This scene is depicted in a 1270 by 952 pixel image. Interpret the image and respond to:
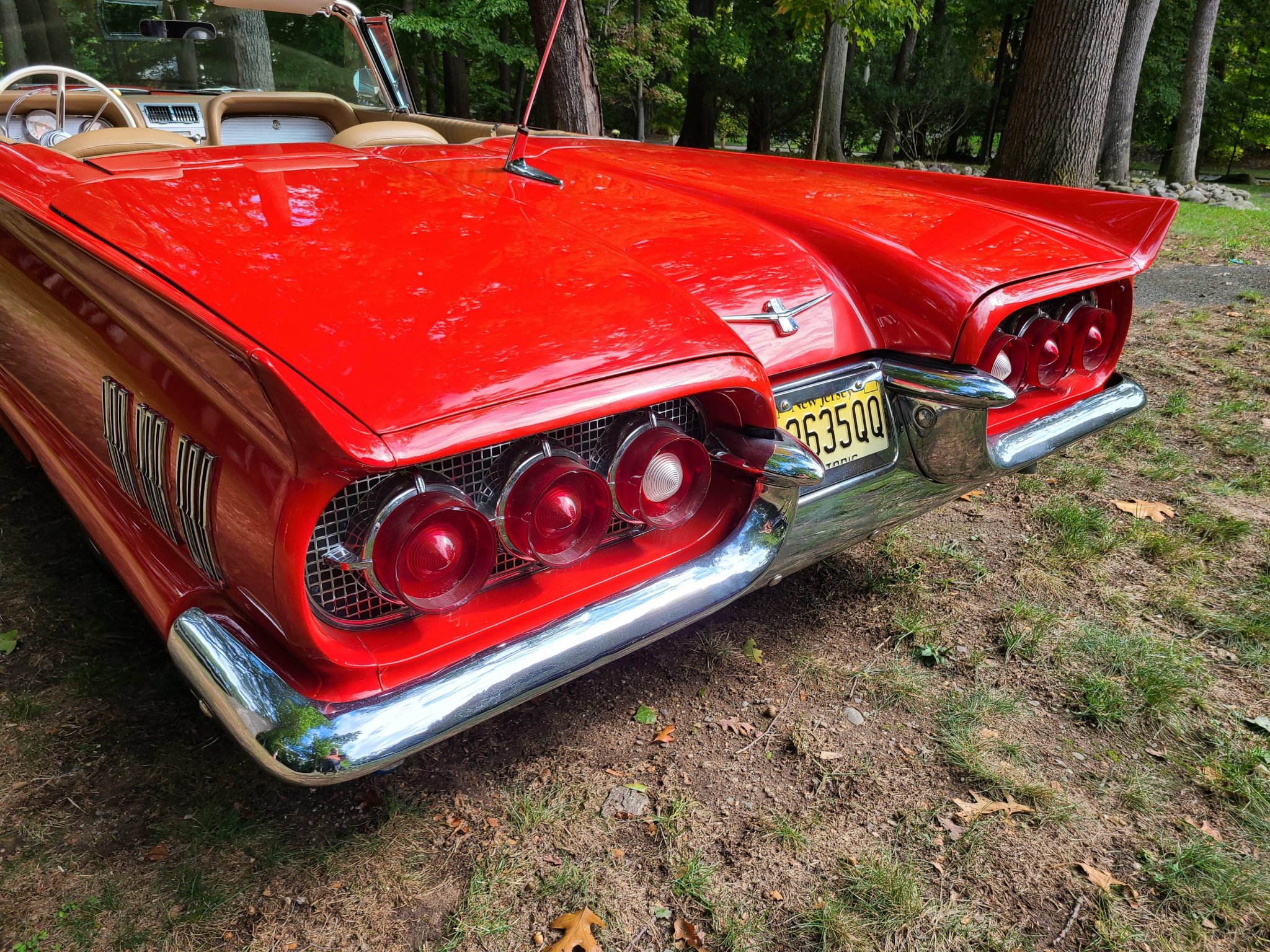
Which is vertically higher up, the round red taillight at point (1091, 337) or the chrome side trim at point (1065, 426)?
the round red taillight at point (1091, 337)

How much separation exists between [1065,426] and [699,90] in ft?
60.3

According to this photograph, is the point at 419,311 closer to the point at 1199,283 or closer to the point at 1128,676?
the point at 1128,676

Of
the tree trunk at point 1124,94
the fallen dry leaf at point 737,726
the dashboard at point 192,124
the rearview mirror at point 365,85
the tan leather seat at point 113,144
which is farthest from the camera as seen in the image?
the tree trunk at point 1124,94

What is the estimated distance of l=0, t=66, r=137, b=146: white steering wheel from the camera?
3045mm

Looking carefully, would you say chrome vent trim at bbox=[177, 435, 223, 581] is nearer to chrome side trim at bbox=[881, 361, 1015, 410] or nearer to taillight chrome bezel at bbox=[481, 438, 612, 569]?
taillight chrome bezel at bbox=[481, 438, 612, 569]

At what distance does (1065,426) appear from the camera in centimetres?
230

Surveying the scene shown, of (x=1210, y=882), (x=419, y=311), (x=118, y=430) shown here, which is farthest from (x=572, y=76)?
(x=1210, y=882)

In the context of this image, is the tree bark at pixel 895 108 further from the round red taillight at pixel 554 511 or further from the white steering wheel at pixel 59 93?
the round red taillight at pixel 554 511

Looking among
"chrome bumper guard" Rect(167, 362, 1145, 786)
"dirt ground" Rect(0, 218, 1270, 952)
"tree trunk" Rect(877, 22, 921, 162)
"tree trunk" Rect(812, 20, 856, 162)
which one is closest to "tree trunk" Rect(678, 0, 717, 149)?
"tree trunk" Rect(812, 20, 856, 162)

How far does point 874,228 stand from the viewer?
2.11 m

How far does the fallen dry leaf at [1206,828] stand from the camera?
5.83 feet

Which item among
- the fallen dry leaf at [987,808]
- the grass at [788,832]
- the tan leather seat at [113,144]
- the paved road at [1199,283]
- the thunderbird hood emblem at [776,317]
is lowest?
the grass at [788,832]

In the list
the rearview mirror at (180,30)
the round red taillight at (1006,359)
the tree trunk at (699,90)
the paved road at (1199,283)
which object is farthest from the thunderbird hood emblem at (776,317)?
the tree trunk at (699,90)

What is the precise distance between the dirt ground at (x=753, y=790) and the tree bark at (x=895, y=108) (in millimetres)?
19484
